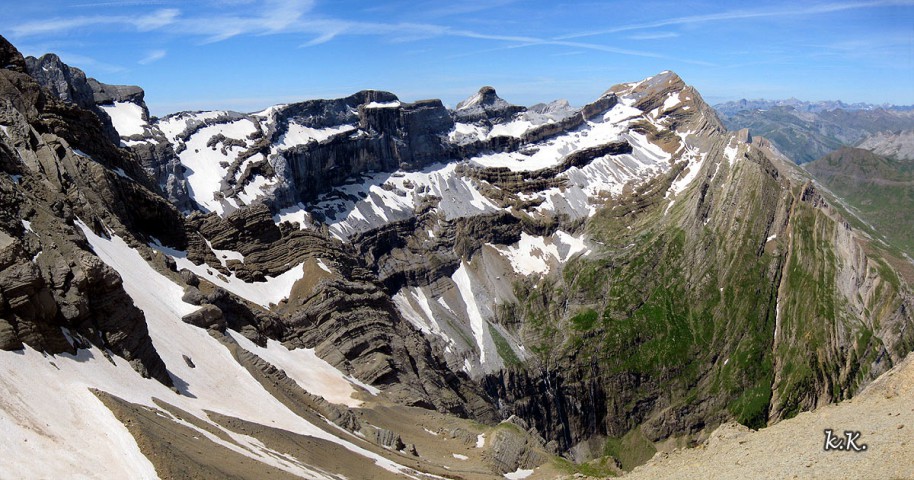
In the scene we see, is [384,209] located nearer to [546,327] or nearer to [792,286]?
[546,327]

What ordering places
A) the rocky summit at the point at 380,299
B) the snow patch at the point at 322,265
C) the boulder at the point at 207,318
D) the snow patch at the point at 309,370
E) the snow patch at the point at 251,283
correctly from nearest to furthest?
the rocky summit at the point at 380,299 < the boulder at the point at 207,318 < the snow patch at the point at 309,370 < the snow patch at the point at 251,283 < the snow patch at the point at 322,265

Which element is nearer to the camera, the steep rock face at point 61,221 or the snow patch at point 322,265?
the steep rock face at point 61,221

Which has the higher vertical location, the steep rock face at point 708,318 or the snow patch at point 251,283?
the snow patch at point 251,283

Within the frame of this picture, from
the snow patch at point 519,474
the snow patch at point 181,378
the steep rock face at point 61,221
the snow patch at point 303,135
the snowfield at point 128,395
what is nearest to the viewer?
the snowfield at point 128,395

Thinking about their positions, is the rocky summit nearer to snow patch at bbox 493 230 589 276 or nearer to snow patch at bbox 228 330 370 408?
snow patch at bbox 228 330 370 408

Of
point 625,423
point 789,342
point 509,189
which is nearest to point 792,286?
point 789,342

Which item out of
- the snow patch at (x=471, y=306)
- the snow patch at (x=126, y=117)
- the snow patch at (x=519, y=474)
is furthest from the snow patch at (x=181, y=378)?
the snow patch at (x=126, y=117)

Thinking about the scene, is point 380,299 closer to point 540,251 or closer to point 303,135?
point 303,135

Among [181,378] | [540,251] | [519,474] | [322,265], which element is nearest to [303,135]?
[322,265]

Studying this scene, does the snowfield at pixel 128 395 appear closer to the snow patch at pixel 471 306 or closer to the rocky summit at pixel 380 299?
the rocky summit at pixel 380 299
